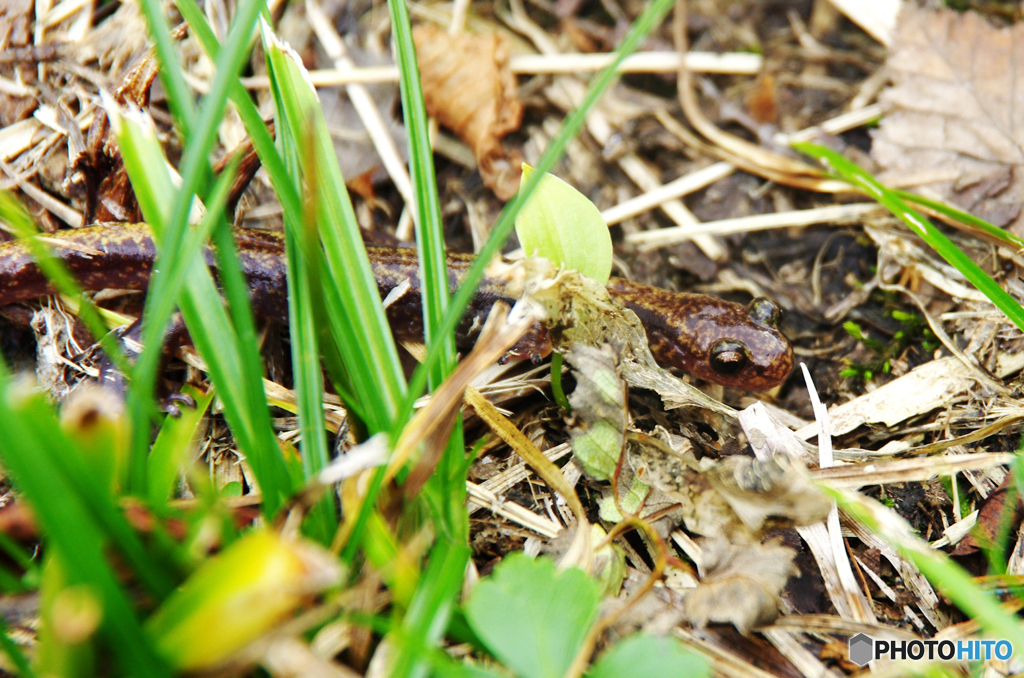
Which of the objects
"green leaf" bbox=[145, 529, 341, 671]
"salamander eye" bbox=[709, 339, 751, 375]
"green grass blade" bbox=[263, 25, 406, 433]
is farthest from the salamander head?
"green leaf" bbox=[145, 529, 341, 671]

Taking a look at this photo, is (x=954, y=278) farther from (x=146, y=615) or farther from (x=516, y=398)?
(x=146, y=615)

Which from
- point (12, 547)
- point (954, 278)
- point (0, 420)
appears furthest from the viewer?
point (954, 278)

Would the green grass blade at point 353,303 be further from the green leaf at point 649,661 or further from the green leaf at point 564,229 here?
the green leaf at point 649,661

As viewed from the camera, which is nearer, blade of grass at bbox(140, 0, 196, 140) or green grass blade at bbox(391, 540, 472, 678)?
green grass blade at bbox(391, 540, 472, 678)

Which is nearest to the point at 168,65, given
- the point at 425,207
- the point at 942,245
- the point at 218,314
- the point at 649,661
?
the point at 218,314

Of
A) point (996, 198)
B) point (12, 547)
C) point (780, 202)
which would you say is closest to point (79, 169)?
point (12, 547)

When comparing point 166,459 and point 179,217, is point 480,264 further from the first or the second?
point 166,459

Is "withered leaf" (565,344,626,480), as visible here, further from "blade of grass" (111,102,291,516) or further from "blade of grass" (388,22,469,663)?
"blade of grass" (111,102,291,516)
